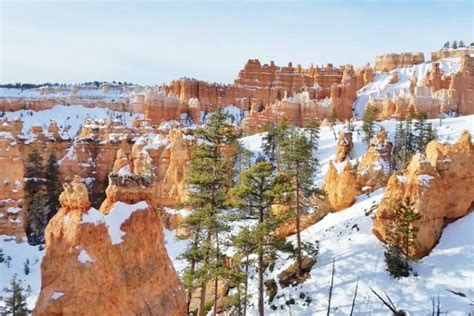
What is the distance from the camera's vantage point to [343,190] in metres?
34.0

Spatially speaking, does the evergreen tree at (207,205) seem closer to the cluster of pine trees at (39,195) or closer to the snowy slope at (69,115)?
the cluster of pine trees at (39,195)

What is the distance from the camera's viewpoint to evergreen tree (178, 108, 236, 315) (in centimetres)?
2000

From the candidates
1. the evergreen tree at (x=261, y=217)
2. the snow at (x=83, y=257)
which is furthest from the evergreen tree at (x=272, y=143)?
the snow at (x=83, y=257)

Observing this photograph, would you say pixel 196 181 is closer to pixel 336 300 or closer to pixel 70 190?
pixel 70 190

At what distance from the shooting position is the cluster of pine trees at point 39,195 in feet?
146

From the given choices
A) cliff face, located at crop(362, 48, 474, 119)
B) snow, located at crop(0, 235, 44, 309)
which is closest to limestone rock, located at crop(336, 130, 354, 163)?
cliff face, located at crop(362, 48, 474, 119)

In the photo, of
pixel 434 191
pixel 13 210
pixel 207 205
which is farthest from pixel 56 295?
pixel 13 210

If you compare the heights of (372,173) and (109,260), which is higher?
(109,260)

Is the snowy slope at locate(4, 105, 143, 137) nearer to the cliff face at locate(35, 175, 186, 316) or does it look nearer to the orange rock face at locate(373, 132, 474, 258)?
the orange rock face at locate(373, 132, 474, 258)

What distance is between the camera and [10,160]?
138 ft

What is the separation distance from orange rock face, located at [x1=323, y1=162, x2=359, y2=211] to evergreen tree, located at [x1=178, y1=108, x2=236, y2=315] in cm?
1400

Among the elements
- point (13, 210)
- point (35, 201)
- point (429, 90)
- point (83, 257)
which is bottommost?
point (35, 201)

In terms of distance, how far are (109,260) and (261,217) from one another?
8569mm

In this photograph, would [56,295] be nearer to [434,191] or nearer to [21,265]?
[434,191]
